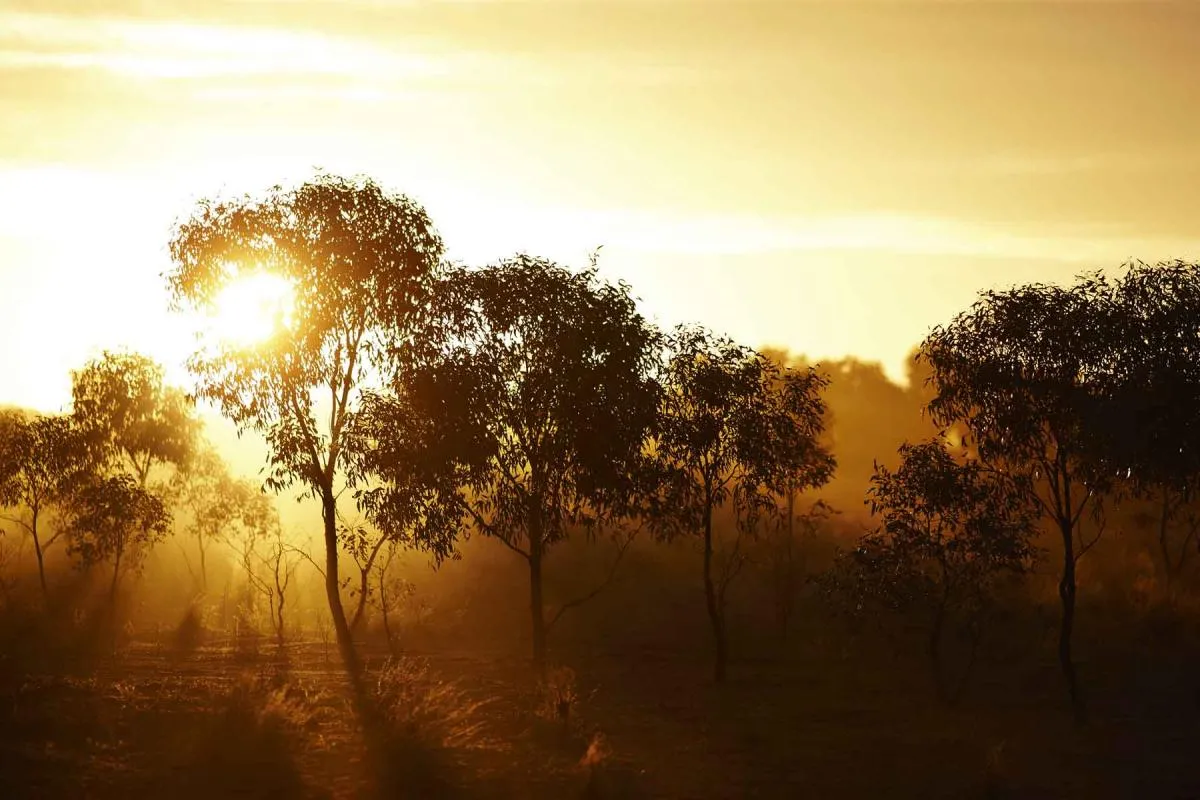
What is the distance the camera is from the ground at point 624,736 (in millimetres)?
24281

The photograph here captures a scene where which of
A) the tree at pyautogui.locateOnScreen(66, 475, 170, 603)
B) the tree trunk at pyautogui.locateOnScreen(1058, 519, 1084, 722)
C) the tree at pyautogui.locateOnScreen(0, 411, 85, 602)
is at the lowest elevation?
the tree trunk at pyautogui.locateOnScreen(1058, 519, 1084, 722)

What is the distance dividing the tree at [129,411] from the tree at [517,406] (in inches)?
1063

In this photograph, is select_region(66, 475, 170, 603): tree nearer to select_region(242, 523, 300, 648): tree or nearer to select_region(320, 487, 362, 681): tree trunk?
select_region(242, 523, 300, 648): tree

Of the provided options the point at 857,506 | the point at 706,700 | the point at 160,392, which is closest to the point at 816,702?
the point at 706,700

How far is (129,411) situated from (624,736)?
37.1 metres

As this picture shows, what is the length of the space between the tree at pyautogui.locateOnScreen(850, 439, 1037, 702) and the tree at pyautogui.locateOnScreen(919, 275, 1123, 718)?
4.82 ft

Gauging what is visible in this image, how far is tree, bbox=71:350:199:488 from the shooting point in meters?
57.2

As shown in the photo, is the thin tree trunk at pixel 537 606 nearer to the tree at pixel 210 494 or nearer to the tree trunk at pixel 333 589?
the tree trunk at pixel 333 589

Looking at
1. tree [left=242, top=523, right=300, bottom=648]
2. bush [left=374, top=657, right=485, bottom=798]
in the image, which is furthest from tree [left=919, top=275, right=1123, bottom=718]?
tree [left=242, top=523, right=300, bottom=648]

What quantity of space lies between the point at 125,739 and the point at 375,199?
54.1ft

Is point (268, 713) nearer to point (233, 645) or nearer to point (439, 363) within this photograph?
point (439, 363)

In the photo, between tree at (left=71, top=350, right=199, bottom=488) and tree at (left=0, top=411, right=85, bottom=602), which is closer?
tree at (left=0, top=411, right=85, bottom=602)

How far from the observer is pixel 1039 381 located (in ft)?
100

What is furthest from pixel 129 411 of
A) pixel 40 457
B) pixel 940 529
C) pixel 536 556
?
pixel 940 529
